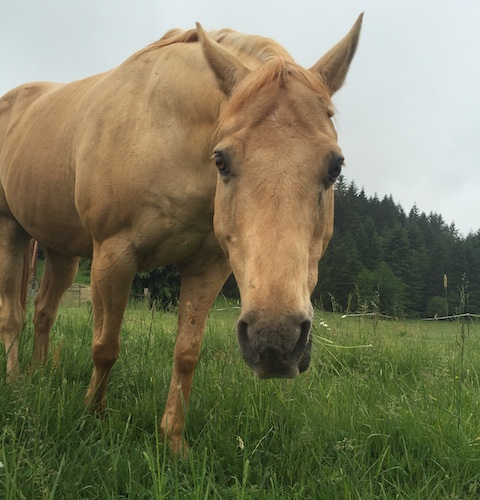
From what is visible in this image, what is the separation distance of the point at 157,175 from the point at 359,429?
1.80m

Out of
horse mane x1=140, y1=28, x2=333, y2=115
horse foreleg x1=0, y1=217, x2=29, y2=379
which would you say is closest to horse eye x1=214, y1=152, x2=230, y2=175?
horse mane x1=140, y1=28, x2=333, y2=115

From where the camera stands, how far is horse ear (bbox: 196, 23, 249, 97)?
2.42 meters

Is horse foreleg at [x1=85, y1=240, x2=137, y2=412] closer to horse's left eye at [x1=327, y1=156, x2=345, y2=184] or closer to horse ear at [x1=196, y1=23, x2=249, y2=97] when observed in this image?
horse ear at [x1=196, y1=23, x2=249, y2=97]

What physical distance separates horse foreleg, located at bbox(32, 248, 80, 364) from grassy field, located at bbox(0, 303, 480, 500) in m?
0.91

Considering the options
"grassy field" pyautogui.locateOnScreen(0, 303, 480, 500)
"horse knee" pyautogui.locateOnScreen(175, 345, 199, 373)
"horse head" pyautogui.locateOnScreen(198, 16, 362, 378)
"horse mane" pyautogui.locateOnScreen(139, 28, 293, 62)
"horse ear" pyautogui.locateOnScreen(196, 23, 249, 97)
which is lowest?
"grassy field" pyautogui.locateOnScreen(0, 303, 480, 500)

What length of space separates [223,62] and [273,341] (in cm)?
154

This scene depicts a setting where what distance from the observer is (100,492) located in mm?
1948

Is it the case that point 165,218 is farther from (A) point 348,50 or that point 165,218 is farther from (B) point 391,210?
(B) point 391,210

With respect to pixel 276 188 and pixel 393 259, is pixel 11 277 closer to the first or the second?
pixel 276 188

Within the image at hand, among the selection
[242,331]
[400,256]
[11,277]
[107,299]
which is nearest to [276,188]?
[242,331]

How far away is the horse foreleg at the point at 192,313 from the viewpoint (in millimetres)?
3049

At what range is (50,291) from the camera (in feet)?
15.1

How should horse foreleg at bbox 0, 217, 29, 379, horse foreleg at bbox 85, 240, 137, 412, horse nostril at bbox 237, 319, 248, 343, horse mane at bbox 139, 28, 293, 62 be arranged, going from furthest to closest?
horse foreleg at bbox 0, 217, 29, 379
horse foreleg at bbox 85, 240, 137, 412
horse mane at bbox 139, 28, 293, 62
horse nostril at bbox 237, 319, 248, 343

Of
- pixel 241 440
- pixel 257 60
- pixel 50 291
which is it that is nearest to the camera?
pixel 241 440
